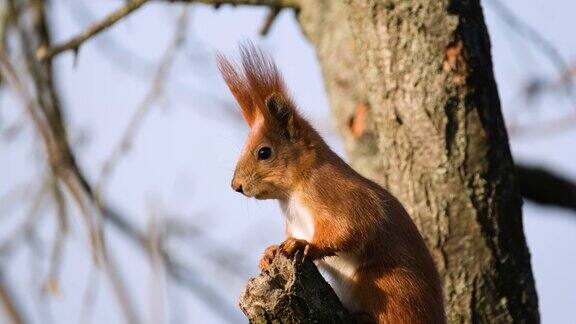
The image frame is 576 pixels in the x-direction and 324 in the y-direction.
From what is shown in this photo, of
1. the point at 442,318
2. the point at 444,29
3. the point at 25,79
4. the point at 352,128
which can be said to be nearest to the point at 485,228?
the point at 442,318

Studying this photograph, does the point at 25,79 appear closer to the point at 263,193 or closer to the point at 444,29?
the point at 263,193

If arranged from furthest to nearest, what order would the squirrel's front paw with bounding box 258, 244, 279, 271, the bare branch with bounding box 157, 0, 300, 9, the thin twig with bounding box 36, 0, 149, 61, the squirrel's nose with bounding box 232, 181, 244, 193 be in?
the bare branch with bounding box 157, 0, 300, 9 < the thin twig with bounding box 36, 0, 149, 61 < the squirrel's nose with bounding box 232, 181, 244, 193 < the squirrel's front paw with bounding box 258, 244, 279, 271

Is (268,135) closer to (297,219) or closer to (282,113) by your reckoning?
(282,113)

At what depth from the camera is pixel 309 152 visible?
3.24m

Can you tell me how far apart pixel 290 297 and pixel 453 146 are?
1090 mm

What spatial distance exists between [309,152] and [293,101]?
21 cm

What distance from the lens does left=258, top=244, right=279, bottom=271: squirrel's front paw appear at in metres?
2.77

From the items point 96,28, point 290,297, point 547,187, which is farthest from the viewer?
→ point 547,187

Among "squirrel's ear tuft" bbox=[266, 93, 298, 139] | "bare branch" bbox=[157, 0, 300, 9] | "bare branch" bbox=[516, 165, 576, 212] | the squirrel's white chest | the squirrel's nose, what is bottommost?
the squirrel's white chest

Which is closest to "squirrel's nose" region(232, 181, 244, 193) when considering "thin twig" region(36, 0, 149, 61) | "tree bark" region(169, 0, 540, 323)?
"tree bark" region(169, 0, 540, 323)

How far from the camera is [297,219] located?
313 centimetres

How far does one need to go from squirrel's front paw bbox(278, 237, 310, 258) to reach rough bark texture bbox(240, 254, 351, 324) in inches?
1.5

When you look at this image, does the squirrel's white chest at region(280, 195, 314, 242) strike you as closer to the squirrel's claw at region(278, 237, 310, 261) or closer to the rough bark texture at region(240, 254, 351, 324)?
the squirrel's claw at region(278, 237, 310, 261)

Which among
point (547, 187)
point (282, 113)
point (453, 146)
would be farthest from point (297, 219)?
point (547, 187)
